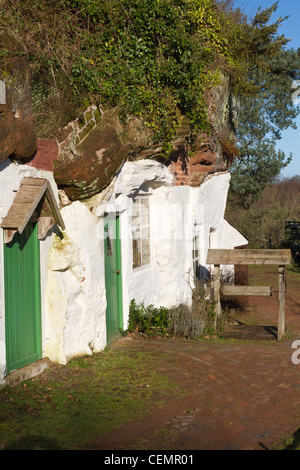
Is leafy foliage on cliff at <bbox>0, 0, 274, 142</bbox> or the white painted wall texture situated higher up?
leafy foliage on cliff at <bbox>0, 0, 274, 142</bbox>

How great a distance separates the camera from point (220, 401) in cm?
593

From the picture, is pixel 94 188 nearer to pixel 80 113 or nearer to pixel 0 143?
pixel 80 113

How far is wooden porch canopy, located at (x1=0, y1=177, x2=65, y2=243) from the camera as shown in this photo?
5711mm

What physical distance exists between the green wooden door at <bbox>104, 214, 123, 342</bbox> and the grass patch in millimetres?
1164

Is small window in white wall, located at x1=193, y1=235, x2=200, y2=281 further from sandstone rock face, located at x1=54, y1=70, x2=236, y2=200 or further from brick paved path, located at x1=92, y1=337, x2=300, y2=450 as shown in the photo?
brick paved path, located at x1=92, y1=337, x2=300, y2=450

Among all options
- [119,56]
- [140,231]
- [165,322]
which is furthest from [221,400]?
[119,56]

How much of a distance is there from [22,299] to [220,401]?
2481 mm

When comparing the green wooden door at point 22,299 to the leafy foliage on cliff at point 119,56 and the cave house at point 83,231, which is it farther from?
the leafy foliage on cliff at point 119,56

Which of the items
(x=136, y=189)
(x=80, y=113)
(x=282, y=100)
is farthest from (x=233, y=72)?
(x=282, y=100)

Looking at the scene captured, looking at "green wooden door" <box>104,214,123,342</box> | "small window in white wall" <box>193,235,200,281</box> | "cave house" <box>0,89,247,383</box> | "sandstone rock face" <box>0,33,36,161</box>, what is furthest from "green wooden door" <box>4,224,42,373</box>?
"small window in white wall" <box>193,235,200,281</box>

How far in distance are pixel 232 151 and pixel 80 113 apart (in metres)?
6.19

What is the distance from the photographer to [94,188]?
23.5ft

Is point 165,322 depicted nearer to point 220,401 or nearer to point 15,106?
point 220,401

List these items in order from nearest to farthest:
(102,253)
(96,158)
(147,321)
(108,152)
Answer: (96,158) → (108,152) → (102,253) → (147,321)
